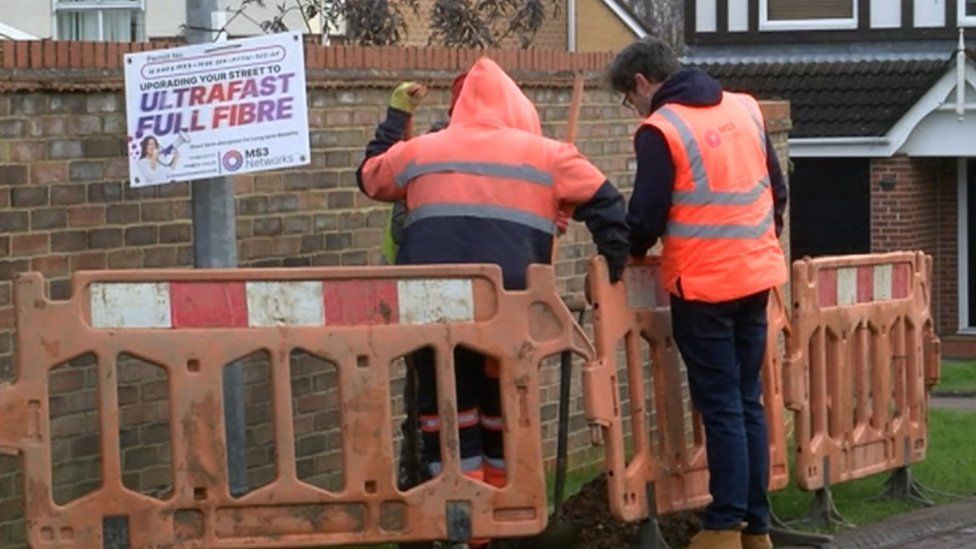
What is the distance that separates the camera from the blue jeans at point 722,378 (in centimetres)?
790

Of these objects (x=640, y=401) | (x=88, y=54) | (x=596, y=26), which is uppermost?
(x=596, y=26)

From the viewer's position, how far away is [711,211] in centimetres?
787

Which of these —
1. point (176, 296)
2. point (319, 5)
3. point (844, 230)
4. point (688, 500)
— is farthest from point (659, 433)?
point (844, 230)

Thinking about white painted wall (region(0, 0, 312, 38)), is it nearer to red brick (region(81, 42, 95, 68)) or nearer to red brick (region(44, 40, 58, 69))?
red brick (region(81, 42, 95, 68))

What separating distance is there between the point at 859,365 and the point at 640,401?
1.87 metres

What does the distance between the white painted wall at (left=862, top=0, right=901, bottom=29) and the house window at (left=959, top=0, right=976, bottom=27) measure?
2.65ft

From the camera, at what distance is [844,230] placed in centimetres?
2812

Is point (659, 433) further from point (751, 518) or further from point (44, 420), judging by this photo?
point (44, 420)

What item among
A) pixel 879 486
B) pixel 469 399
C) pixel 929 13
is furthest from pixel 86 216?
pixel 929 13

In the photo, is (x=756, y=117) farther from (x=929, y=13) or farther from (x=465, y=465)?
(x=929, y=13)

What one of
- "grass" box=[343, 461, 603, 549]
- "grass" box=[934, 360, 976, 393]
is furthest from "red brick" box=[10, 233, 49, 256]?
"grass" box=[934, 360, 976, 393]

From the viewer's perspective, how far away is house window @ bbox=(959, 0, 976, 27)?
91.0 feet

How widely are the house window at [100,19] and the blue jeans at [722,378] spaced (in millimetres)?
11067

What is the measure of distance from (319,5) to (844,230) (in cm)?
1504
